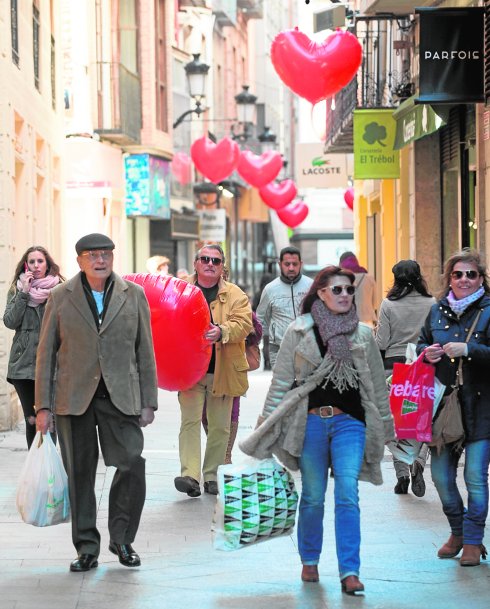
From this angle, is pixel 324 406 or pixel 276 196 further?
pixel 276 196

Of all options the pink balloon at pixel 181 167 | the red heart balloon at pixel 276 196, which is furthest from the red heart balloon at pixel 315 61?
the pink balloon at pixel 181 167

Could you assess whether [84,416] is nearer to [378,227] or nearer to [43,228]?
[43,228]

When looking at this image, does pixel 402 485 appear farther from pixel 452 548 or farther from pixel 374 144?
pixel 374 144

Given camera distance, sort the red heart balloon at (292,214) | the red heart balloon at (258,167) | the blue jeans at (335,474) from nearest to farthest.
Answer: the blue jeans at (335,474) → the red heart balloon at (258,167) → the red heart balloon at (292,214)

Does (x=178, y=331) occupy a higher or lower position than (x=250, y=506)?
higher

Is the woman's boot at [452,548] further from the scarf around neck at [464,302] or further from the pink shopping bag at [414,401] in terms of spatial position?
the scarf around neck at [464,302]

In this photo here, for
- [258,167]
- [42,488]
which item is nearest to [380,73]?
[258,167]

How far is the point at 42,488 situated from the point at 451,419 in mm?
2284

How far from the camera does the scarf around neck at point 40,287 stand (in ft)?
37.9

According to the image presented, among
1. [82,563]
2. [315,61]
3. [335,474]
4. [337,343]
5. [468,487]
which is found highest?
[315,61]

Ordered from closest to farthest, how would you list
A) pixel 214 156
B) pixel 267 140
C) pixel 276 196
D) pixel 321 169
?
1. pixel 214 156
2. pixel 321 169
3. pixel 276 196
4. pixel 267 140

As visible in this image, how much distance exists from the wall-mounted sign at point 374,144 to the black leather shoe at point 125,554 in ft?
43.0

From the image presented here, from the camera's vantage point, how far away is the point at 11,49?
1731 cm

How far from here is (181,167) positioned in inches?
1590
